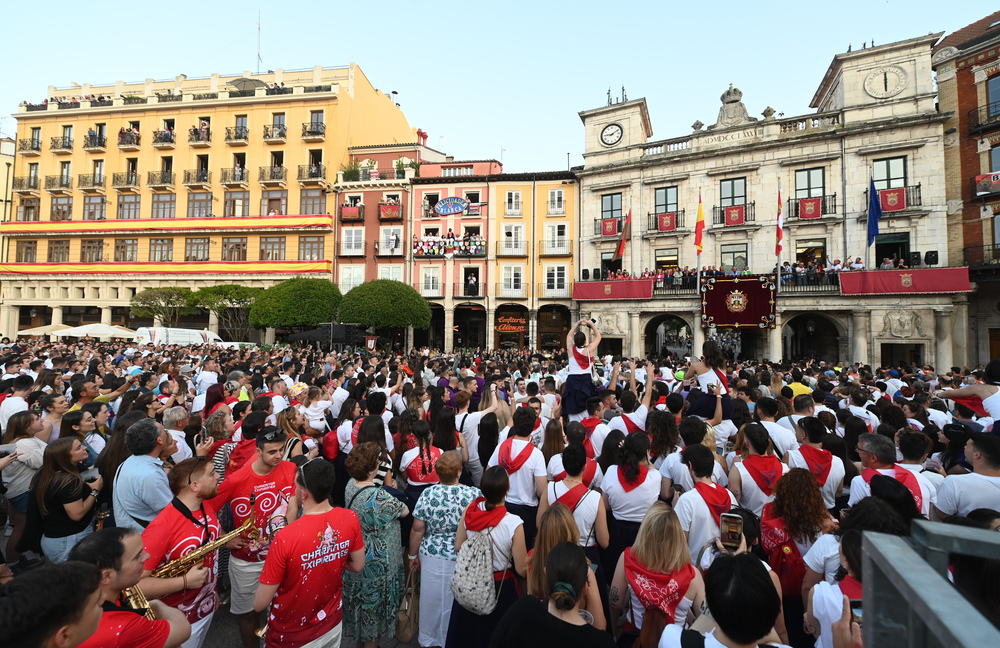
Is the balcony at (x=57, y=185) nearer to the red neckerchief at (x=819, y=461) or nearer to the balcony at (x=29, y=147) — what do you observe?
the balcony at (x=29, y=147)

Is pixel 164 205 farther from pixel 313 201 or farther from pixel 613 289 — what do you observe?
pixel 613 289

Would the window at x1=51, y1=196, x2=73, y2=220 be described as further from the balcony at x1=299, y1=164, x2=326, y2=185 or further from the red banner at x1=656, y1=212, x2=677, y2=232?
the red banner at x1=656, y1=212, x2=677, y2=232

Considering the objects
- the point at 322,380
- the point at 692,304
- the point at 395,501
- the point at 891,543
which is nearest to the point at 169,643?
the point at 395,501

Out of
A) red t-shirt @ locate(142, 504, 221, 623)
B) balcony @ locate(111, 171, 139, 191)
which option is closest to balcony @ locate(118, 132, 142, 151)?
balcony @ locate(111, 171, 139, 191)

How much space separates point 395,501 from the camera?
364 centimetres

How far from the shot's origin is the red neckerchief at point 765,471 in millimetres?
4168

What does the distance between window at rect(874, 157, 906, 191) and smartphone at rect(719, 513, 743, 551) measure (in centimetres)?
2754

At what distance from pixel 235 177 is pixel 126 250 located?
1081 cm

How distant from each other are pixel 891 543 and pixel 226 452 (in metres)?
5.41

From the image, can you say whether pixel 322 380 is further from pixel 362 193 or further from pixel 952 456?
pixel 362 193

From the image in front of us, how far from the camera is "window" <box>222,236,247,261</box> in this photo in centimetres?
3556

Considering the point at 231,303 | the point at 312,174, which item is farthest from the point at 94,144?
the point at 231,303

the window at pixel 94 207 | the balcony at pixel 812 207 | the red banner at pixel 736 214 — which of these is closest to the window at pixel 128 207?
the window at pixel 94 207

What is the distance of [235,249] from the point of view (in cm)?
3562
